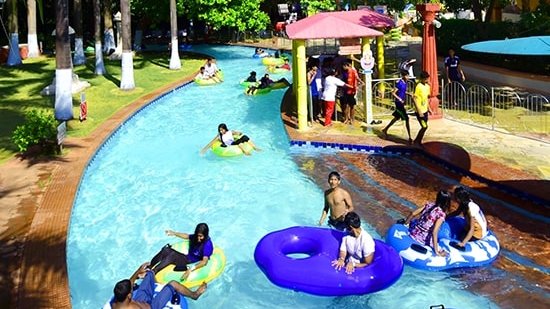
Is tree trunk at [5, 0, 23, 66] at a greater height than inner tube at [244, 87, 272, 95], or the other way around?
tree trunk at [5, 0, 23, 66]

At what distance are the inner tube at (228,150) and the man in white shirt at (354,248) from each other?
22.0 feet

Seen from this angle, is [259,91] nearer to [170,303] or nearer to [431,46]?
[431,46]

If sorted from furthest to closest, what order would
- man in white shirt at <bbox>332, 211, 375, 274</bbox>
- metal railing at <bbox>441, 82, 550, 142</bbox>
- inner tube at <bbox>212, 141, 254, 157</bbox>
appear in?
inner tube at <bbox>212, 141, 254, 157</bbox>
metal railing at <bbox>441, 82, 550, 142</bbox>
man in white shirt at <bbox>332, 211, 375, 274</bbox>

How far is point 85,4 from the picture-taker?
44469 millimetres

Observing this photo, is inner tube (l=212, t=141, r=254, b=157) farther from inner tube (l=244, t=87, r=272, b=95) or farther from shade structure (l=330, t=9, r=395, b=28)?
inner tube (l=244, t=87, r=272, b=95)

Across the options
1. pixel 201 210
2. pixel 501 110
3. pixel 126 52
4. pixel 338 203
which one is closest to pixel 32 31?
pixel 126 52

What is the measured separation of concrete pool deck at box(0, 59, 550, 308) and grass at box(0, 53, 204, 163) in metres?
1.55

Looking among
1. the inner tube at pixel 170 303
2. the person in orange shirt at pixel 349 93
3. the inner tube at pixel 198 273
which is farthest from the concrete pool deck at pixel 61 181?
the inner tube at pixel 198 273

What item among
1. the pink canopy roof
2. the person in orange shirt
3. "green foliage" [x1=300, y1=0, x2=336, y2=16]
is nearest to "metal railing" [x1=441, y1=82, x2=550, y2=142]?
the person in orange shirt

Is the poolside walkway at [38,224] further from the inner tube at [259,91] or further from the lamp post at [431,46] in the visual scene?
the lamp post at [431,46]

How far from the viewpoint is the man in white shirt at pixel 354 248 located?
24.6 feet

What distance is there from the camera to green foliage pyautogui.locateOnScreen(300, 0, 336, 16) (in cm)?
3897

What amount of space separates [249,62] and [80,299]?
25.9m

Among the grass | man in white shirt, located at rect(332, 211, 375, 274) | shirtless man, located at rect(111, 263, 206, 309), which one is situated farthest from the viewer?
the grass
